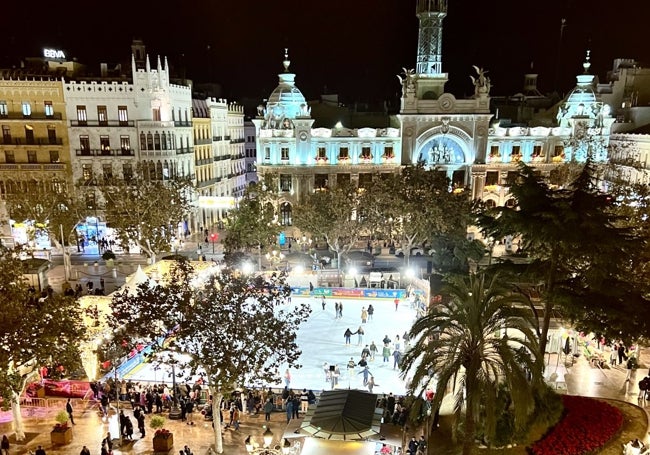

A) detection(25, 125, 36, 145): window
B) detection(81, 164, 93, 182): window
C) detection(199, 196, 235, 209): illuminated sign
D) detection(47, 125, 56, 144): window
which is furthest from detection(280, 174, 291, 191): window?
detection(25, 125, 36, 145): window

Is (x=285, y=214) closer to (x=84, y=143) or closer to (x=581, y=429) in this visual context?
(x=84, y=143)

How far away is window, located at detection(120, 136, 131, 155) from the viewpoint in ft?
169

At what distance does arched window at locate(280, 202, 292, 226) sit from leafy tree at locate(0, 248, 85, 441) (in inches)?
1455

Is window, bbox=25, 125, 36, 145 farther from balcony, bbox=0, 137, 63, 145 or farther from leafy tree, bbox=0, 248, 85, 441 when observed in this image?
leafy tree, bbox=0, 248, 85, 441

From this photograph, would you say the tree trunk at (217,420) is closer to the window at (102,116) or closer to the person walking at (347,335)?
the person walking at (347,335)

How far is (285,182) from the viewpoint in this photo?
57.6 meters

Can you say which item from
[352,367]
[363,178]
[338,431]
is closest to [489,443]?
[338,431]

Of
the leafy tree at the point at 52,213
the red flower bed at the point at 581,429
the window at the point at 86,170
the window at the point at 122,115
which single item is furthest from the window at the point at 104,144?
the red flower bed at the point at 581,429

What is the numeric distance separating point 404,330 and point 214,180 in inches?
1432

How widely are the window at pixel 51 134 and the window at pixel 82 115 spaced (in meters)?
2.45

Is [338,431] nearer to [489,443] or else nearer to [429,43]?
[489,443]

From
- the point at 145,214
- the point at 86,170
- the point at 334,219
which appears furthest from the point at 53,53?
the point at 334,219

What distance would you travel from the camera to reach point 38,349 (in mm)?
20672

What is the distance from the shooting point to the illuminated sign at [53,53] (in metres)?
54.1
